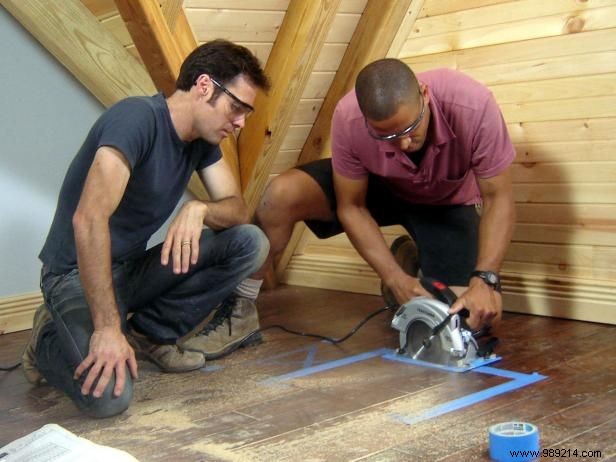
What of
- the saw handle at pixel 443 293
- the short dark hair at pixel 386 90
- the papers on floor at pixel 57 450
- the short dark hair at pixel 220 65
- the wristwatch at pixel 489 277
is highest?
the short dark hair at pixel 220 65

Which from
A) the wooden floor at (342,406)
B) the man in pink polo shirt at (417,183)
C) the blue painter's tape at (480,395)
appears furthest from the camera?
the man in pink polo shirt at (417,183)

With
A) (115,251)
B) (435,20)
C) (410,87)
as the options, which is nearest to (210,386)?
(115,251)

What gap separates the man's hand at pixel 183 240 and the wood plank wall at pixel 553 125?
4.33 feet

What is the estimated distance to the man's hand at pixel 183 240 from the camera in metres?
2.13

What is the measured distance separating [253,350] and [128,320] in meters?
0.42

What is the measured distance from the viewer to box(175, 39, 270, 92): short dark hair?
220cm

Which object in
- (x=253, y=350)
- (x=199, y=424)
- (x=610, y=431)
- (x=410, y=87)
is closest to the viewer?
(x=610, y=431)

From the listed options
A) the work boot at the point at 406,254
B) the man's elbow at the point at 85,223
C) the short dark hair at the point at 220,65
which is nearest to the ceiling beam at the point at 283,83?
the work boot at the point at 406,254

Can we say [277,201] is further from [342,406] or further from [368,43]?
[342,406]

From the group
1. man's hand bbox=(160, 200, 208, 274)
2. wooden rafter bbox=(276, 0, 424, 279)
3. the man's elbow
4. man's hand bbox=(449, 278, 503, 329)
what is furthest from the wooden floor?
wooden rafter bbox=(276, 0, 424, 279)

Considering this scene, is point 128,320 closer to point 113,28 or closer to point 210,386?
point 210,386

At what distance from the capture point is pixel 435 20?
3.08 meters

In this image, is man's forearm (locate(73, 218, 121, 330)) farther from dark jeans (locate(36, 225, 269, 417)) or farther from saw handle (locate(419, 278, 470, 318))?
saw handle (locate(419, 278, 470, 318))

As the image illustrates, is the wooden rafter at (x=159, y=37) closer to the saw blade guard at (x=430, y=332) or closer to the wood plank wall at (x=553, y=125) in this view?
the wood plank wall at (x=553, y=125)
